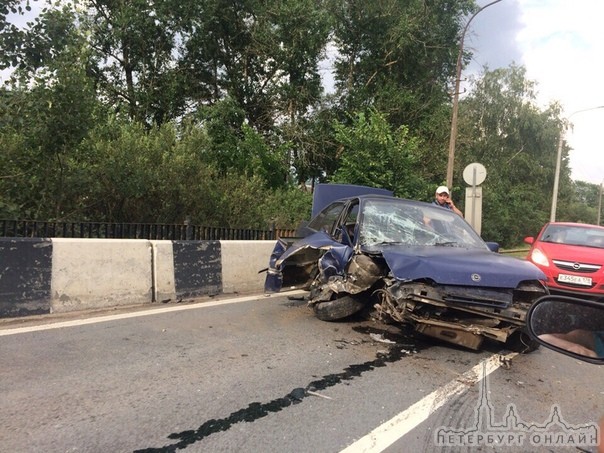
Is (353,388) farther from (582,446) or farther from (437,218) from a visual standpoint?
(437,218)

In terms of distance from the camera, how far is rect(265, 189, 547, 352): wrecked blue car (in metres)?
4.57

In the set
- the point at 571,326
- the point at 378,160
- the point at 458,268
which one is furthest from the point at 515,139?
the point at 571,326

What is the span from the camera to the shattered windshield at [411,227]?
18.9ft

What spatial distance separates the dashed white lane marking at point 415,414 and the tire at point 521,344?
67 centimetres

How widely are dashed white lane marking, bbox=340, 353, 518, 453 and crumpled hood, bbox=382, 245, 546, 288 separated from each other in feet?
2.68

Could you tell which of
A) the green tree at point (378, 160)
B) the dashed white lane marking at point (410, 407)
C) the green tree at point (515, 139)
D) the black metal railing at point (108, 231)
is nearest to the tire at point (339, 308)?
the dashed white lane marking at point (410, 407)

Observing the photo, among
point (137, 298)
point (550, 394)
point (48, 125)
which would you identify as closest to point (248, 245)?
point (137, 298)

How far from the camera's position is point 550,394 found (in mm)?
3965

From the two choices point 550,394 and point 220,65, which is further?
point 220,65

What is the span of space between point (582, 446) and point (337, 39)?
78.4 ft

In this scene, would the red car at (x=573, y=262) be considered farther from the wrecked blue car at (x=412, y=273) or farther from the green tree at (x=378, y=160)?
the green tree at (x=378, y=160)

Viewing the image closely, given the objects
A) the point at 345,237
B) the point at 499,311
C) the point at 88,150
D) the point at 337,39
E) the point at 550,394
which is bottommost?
the point at 550,394

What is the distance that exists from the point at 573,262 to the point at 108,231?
7.92 metres

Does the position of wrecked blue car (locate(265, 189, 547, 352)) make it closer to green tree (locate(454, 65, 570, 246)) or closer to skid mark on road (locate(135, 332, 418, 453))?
skid mark on road (locate(135, 332, 418, 453))
